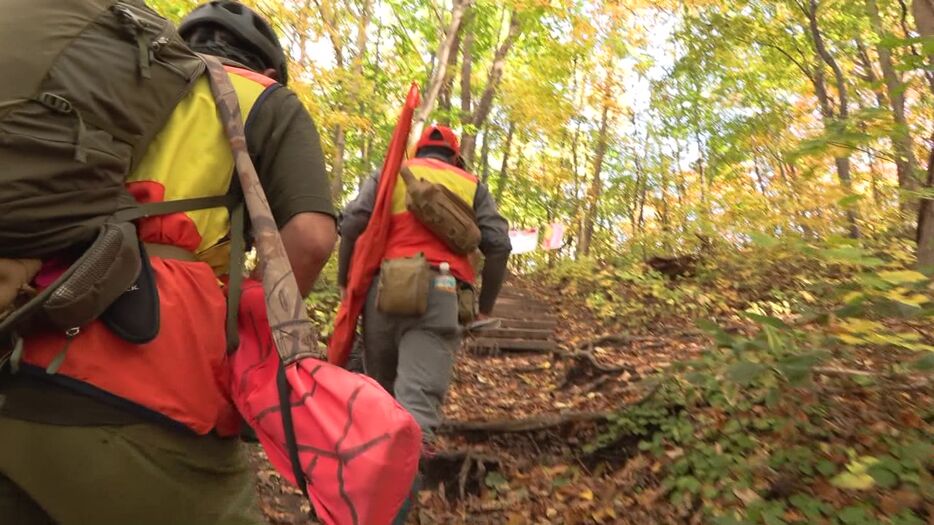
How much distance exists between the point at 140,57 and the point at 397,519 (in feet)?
3.50

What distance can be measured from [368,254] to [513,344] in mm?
5051

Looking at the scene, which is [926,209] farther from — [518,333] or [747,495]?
[518,333]

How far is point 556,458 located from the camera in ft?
14.8

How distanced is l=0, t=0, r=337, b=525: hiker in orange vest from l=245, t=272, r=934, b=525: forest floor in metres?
2.51

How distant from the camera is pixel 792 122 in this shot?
12.3 metres

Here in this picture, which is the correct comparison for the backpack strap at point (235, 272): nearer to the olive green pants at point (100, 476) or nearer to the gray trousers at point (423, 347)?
the olive green pants at point (100, 476)

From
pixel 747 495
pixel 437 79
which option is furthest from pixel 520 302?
pixel 747 495

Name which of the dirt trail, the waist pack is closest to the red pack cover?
the waist pack

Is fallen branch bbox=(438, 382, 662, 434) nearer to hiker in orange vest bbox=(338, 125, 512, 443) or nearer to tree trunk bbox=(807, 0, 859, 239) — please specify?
hiker in orange vest bbox=(338, 125, 512, 443)

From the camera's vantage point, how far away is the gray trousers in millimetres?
3275

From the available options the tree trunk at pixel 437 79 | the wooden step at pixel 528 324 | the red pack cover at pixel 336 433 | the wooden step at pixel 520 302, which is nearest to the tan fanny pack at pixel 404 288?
the red pack cover at pixel 336 433

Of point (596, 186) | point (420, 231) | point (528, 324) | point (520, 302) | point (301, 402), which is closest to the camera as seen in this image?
point (301, 402)

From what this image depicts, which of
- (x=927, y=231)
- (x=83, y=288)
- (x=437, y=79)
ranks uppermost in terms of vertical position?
(x=437, y=79)

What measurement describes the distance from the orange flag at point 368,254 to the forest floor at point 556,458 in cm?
114
